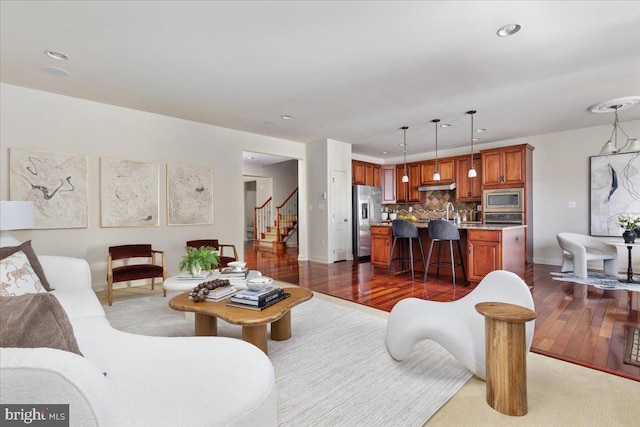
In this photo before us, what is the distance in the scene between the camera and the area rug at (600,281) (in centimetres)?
414

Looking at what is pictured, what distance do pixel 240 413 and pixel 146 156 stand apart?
14.8ft

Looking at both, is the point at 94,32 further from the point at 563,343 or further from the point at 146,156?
the point at 563,343

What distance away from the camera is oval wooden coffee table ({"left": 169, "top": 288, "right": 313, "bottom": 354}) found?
6.65 ft

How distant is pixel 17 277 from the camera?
2184 millimetres

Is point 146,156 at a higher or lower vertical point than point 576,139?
lower

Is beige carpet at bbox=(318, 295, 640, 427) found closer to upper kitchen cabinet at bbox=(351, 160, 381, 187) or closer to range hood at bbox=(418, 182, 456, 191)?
range hood at bbox=(418, 182, 456, 191)

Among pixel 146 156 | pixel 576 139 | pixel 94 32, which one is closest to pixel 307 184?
pixel 146 156

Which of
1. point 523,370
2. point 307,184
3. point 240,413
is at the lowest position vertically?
point 523,370

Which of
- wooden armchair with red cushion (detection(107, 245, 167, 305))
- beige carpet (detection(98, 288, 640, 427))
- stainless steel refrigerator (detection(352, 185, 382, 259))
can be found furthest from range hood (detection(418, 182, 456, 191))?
wooden armchair with red cushion (detection(107, 245, 167, 305))

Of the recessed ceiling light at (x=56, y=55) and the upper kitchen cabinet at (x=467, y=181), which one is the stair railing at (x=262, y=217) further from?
the recessed ceiling light at (x=56, y=55)

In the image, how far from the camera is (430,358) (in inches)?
90.9

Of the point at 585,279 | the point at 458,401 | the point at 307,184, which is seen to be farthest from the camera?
the point at 307,184

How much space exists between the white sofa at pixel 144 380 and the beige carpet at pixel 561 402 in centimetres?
103

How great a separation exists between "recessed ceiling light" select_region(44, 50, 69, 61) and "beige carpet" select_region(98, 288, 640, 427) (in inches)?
164
